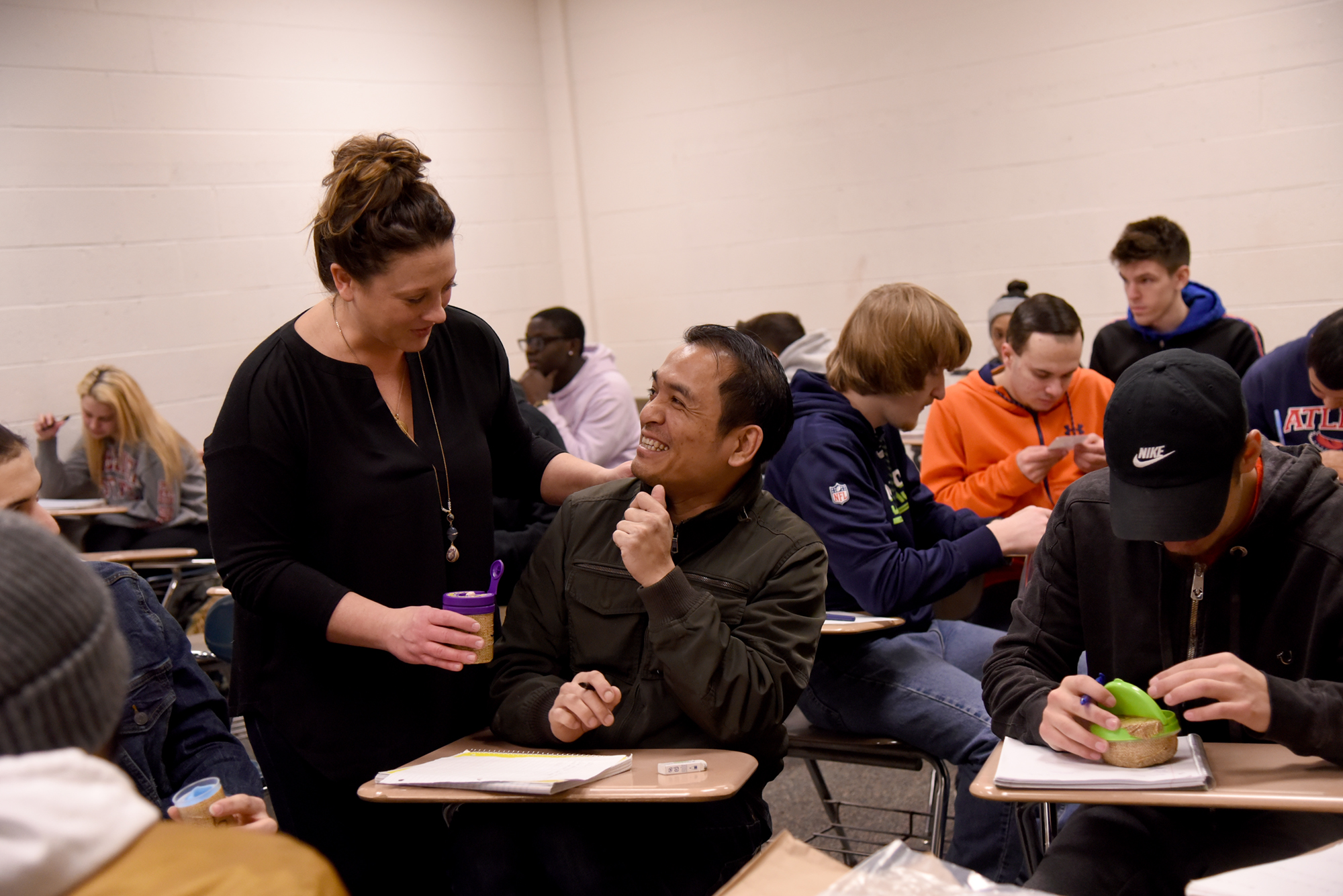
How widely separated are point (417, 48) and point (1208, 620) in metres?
5.50

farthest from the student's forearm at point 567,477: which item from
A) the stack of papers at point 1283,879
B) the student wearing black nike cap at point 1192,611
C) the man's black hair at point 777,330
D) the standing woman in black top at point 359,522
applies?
the man's black hair at point 777,330

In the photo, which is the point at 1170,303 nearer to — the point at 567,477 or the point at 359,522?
the point at 567,477

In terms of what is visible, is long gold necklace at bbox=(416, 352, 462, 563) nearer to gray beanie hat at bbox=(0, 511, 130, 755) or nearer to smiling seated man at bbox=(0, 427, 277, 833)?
smiling seated man at bbox=(0, 427, 277, 833)

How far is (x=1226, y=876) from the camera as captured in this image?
1.03m

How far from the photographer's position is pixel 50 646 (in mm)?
592

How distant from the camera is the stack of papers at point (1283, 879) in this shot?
3.30 ft

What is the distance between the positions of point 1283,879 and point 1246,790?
0.76 feet

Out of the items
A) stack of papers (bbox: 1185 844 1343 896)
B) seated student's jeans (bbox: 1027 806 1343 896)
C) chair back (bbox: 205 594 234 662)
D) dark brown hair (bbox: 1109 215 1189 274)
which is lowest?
chair back (bbox: 205 594 234 662)

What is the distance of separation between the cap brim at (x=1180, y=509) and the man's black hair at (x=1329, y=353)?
1.41 metres

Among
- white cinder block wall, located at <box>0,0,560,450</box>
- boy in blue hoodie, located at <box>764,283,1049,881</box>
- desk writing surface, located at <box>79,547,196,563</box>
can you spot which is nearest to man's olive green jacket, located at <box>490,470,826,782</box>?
boy in blue hoodie, located at <box>764,283,1049,881</box>

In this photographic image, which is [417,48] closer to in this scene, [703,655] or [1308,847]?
[703,655]

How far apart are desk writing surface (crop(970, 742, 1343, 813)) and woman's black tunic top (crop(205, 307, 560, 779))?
36.2 inches

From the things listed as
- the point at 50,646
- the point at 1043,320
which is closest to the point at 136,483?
the point at 1043,320

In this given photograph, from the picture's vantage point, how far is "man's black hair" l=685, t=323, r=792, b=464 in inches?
73.5
